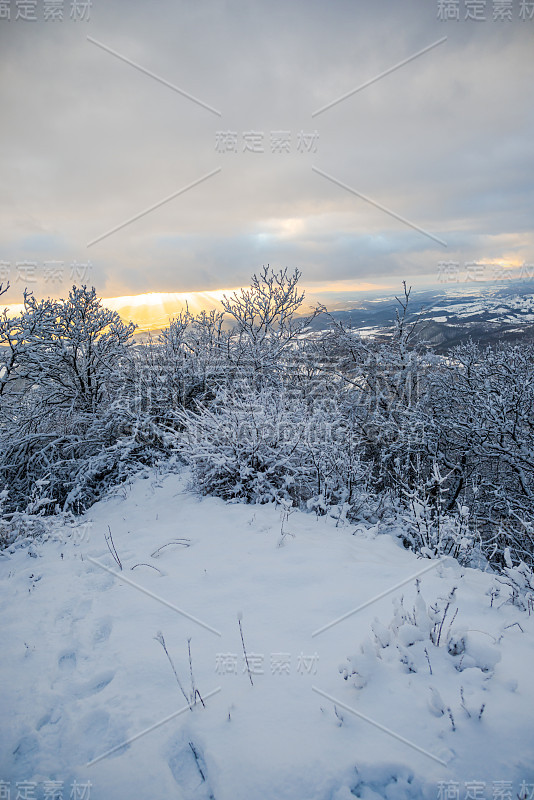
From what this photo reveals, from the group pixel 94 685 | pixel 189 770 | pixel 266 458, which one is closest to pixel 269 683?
pixel 189 770

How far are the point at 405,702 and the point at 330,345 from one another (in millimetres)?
11700

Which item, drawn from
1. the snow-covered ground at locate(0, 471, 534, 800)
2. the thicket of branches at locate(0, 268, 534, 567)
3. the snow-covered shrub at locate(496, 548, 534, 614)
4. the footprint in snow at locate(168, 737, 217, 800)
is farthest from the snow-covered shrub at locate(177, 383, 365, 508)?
the footprint in snow at locate(168, 737, 217, 800)

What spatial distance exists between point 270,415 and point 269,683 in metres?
4.87

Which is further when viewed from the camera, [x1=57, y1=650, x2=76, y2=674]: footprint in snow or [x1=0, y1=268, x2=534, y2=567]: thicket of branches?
[x1=0, y1=268, x2=534, y2=567]: thicket of branches

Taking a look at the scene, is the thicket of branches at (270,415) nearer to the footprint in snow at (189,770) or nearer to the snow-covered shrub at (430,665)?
the snow-covered shrub at (430,665)

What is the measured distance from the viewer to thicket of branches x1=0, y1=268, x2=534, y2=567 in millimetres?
6641

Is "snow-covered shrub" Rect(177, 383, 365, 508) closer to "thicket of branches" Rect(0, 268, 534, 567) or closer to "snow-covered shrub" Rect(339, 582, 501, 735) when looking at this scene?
"thicket of branches" Rect(0, 268, 534, 567)

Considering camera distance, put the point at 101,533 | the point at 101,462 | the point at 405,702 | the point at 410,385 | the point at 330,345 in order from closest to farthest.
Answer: the point at 405,702 → the point at 101,533 → the point at 101,462 → the point at 410,385 → the point at 330,345

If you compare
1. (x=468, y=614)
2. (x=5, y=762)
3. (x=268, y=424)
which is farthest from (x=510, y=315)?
(x=5, y=762)

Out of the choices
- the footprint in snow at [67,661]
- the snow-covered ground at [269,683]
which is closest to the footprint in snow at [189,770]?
the snow-covered ground at [269,683]

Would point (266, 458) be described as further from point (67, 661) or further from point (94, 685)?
point (94, 685)

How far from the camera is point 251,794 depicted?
1.75 meters

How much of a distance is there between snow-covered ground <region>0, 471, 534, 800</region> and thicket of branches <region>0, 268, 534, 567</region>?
2536mm

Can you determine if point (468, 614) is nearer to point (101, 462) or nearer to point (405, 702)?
point (405, 702)
